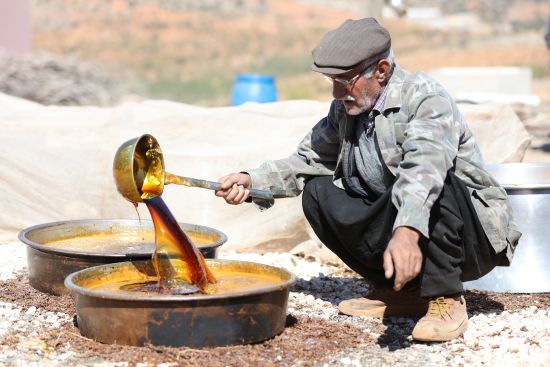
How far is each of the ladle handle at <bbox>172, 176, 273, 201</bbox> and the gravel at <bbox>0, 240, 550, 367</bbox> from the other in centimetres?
56

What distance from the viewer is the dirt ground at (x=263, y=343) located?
333cm

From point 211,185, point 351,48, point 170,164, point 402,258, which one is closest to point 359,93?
point 351,48

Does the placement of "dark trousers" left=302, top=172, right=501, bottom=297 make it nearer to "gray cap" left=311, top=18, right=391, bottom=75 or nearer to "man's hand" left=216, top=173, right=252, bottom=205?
"man's hand" left=216, top=173, right=252, bottom=205

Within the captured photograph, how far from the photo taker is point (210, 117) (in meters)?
6.12

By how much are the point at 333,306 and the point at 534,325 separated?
943mm

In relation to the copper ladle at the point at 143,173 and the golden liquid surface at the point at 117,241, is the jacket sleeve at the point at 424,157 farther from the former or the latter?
the golden liquid surface at the point at 117,241

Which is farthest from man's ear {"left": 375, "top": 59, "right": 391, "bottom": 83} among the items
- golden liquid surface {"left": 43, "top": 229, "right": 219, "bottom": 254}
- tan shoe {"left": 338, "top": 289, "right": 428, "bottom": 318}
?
golden liquid surface {"left": 43, "top": 229, "right": 219, "bottom": 254}

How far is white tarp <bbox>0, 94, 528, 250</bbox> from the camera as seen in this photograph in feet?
18.3

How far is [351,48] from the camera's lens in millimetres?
3596

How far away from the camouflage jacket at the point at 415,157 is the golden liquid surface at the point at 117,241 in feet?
2.29

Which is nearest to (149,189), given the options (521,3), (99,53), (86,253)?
(86,253)

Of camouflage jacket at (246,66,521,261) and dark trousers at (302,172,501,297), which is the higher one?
camouflage jacket at (246,66,521,261)

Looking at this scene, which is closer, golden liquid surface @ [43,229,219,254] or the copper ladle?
the copper ladle

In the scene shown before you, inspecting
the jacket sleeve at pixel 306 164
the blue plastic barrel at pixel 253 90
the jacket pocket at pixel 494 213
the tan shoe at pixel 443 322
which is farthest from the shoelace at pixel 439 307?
the blue plastic barrel at pixel 253 90
